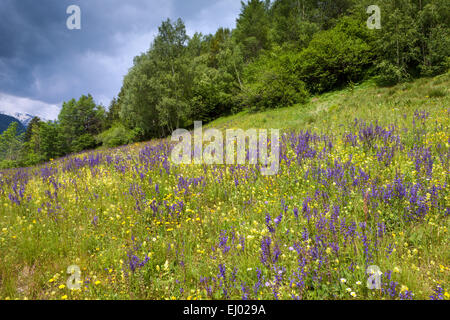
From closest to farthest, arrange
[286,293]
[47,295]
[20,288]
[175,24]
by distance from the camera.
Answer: [286,293] → [47,295] → [20,288] → [175,24]

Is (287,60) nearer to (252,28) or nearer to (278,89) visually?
(278,89)

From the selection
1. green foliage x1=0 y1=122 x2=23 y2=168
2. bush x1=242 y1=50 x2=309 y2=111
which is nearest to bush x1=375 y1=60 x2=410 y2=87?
bush x1=242 y1=50 x2=309 y2=111

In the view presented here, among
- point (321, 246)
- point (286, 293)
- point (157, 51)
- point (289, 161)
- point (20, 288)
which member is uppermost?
point (157, 51)

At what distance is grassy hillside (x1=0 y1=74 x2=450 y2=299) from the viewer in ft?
6.36

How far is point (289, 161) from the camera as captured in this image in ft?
14.8

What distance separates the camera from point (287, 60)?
23297mm

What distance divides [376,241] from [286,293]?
41.0 inches

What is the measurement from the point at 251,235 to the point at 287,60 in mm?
24648

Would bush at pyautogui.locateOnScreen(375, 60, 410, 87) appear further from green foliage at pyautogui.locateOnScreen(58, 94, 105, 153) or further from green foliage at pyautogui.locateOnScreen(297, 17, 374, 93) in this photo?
green foliage at pyautogui.locateOnScreen(58, 94, 105, 153)

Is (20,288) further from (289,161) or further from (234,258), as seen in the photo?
(289,161)

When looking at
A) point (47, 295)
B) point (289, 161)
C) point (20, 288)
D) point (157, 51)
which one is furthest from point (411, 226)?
point (157, 51)

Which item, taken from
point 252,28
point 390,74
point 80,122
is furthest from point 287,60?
point 80,122

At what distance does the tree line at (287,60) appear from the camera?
15.2 m

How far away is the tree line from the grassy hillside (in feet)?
52.0
